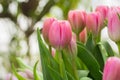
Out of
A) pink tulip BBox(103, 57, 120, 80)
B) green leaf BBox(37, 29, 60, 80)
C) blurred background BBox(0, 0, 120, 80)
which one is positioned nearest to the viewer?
pink tulip BBox(103, 57, 120, 80)

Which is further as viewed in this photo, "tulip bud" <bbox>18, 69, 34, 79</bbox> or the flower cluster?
"tulip bud" <bbox>18, 69, 34, 79</bbox>

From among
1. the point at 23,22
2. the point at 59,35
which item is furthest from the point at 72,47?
the point at 23,22

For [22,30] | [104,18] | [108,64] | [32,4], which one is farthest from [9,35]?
[108,64]

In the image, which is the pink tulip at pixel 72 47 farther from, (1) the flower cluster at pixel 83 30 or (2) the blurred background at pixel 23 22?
(2) the blurred background at pixel 23 22

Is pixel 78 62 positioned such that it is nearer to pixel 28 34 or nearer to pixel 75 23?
pixel 75 23

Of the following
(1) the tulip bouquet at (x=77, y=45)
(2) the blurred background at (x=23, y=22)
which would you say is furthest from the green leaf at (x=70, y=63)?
(2) the blurred background at (x=23, y=22)

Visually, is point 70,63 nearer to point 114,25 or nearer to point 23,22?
point 114,25

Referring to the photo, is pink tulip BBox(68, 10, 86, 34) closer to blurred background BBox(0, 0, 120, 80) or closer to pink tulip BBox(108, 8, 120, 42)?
pink tulip BBox(108, 8, 120, 42)

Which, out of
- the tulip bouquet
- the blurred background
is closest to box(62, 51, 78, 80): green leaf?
the tulip bouquet
